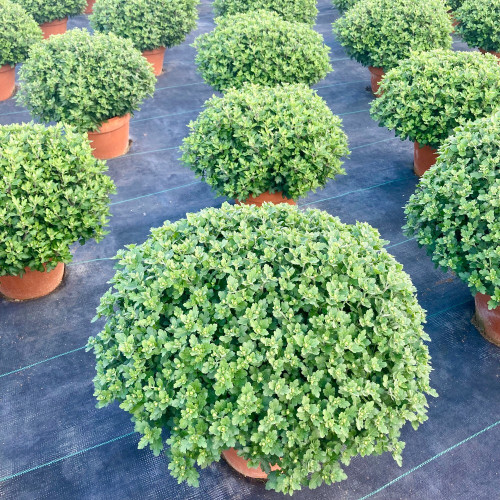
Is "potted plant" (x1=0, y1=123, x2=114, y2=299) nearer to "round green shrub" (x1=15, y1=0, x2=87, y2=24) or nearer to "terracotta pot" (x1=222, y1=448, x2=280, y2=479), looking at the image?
"terracotta pot" (x1=222, y1=448, x2=280, y2=479)

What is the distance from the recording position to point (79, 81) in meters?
6.66

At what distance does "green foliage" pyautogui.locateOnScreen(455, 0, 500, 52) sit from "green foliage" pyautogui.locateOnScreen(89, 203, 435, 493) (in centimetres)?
791

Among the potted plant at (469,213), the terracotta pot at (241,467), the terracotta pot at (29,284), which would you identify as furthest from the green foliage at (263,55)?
the terracotta pot at (241,467)

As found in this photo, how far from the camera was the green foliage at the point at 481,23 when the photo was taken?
8992mm

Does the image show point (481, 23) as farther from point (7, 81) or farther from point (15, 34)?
point (7, 81)

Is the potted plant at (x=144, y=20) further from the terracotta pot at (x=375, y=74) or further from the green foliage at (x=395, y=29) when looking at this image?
the terracotta pot at (x=375, y=74)

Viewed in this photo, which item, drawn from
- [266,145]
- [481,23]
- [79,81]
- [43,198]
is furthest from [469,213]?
[481,23]

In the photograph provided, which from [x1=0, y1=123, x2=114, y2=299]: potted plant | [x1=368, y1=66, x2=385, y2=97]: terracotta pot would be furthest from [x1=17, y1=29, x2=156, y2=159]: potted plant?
[x1=368, y1=66, x2=385, y2=97]: terracotta pot

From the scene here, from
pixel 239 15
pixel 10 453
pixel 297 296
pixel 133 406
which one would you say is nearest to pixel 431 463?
pixel 297 296

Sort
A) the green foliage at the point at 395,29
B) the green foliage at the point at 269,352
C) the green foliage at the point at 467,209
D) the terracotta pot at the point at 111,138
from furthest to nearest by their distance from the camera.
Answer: the green foliage at the point at 395,29
the terracotta pot at the point at 111,138
the green foliage at the point at 467,209
the green foliage at the point at 269,352

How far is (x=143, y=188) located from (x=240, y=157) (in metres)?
2.28

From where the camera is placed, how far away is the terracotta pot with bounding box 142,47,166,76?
9875mm

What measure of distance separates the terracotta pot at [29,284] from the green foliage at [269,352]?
227 centimetres

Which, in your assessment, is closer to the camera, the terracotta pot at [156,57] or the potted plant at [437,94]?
the potted plant at [437,94]
